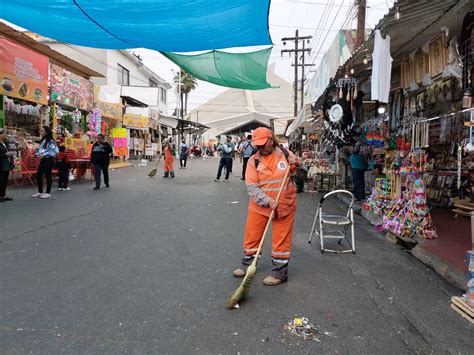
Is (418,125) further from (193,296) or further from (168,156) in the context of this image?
(168,156)

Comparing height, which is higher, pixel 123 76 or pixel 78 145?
pixel 123 76

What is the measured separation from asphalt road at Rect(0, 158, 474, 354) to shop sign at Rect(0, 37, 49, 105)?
269 inches

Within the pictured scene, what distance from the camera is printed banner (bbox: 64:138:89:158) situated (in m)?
13.8

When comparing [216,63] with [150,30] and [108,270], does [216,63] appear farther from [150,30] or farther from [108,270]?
[108,270]

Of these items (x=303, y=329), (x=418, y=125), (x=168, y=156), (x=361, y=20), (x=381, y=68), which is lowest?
(x=303, y=329)

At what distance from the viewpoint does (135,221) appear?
687 centimetres

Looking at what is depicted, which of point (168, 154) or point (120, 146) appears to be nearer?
point (168, 154)

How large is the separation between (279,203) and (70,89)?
48.0ft

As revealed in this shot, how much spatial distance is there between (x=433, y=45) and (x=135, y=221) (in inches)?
240

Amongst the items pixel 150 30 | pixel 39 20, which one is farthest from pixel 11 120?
pixel 150 30

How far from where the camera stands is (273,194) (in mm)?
3982

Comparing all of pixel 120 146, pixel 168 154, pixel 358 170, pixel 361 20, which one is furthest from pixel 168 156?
pixel 120 146

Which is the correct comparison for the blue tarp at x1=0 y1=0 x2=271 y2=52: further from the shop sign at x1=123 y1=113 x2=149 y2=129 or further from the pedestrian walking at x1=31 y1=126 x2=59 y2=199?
the shop sign at x1=123 y1=113 x2=149 y2=129

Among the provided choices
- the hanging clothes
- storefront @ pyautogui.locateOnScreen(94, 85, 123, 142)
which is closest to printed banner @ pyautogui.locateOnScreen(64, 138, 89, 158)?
storefront @ pyautogui.locateOnScreen(94, 85, 123, 142)
